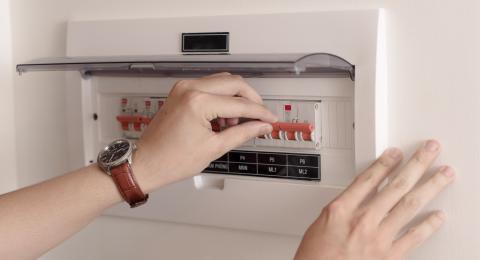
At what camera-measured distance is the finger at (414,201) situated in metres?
0.68

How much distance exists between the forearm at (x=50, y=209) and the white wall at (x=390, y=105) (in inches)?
7.9

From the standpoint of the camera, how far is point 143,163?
2.42 ft

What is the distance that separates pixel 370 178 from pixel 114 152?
1.04ft

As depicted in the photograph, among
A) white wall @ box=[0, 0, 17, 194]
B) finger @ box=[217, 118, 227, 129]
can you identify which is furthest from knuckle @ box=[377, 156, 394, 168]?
white wall @ box=[0, 0, 17, 194]

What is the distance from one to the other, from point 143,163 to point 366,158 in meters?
0.28

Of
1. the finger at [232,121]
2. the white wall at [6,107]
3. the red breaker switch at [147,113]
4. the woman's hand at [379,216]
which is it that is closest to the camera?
the woman's hand at [379,216]

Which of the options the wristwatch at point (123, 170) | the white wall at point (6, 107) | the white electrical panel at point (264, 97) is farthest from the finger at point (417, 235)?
the white wall at point (6, 107)

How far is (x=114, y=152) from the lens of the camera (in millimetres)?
750

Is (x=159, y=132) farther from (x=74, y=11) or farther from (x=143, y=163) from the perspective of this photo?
(x=74, y=11)

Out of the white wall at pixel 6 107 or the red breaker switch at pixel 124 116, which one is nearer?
the red breaker switch at pixel 124 116

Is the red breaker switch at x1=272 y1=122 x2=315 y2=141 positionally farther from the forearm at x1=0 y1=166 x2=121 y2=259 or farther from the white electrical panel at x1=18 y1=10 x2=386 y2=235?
the forearm at x1=0 y1=166 x2=121 y2=259

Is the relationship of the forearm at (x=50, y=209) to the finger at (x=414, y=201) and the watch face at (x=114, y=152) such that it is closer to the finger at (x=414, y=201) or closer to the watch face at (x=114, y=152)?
the watch face at (x=114, y=152)

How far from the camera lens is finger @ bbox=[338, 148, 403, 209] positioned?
69 centimetres

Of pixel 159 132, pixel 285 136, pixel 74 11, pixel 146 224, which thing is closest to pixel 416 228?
pixel 285 136
